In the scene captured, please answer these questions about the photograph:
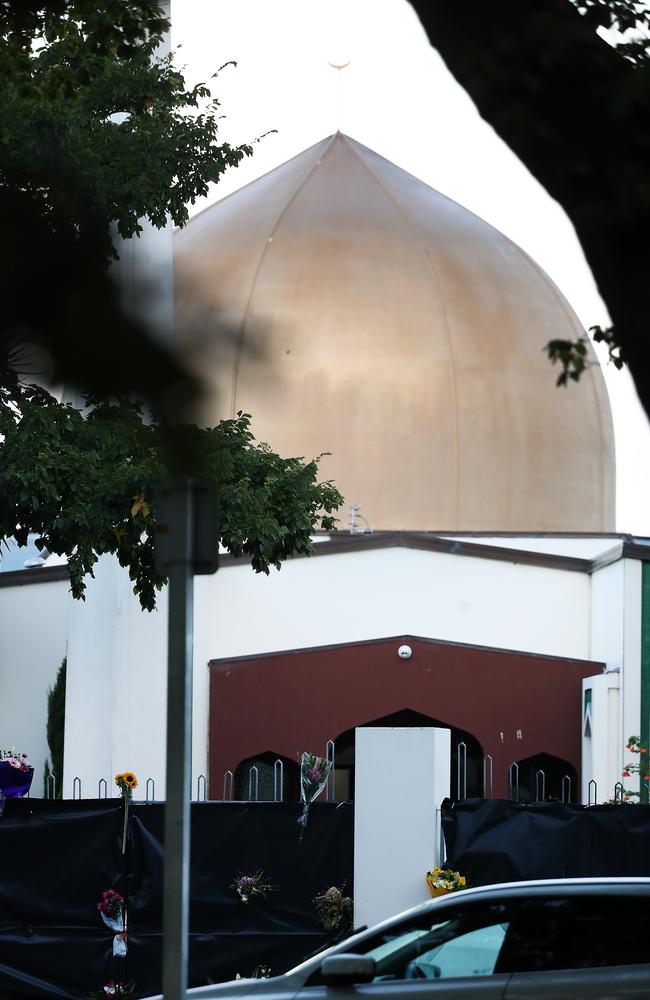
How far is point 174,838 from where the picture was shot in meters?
5.57

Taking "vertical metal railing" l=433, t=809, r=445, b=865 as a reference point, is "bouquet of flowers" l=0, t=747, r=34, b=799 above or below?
above

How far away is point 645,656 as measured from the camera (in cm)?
2336

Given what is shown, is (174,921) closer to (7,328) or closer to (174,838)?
(174,838)

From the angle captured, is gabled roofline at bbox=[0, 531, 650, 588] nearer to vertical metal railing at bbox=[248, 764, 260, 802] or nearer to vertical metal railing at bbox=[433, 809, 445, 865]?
vertical metal railing at bbox=[248, 764, 260, 802]

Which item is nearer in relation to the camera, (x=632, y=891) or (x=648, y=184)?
(x=648, y=184)

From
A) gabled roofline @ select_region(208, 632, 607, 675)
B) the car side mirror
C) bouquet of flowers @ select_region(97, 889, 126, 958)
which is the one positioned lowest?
bouquet of flowers @ select_region(97, 889, 126, 958)

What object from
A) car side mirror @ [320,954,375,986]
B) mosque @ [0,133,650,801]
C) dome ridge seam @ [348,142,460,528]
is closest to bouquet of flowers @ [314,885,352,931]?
car side mirror @ [320,954,375,986]

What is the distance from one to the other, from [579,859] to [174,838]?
805 cm

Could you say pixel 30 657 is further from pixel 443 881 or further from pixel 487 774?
pixel 443 881

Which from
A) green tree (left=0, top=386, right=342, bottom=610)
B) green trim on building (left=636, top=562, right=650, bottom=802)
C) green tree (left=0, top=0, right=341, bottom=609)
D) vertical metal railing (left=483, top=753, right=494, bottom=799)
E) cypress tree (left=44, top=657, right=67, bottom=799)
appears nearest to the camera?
green tree (left=0, top=0, right=341, bottom=609)

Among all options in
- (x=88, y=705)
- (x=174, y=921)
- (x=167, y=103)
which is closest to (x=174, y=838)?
(x=174, y=921)

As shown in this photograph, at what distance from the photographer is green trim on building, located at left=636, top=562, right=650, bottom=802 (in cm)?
2267

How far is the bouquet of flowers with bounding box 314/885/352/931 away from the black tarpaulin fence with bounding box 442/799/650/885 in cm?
Result: 94

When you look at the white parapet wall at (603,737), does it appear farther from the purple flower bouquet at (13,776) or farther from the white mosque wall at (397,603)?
the purple flower bouquet at (13,776)
